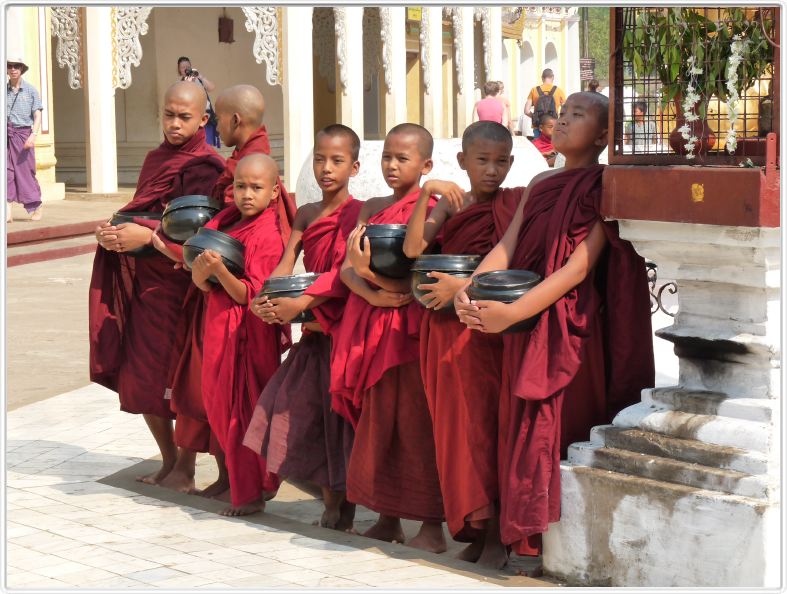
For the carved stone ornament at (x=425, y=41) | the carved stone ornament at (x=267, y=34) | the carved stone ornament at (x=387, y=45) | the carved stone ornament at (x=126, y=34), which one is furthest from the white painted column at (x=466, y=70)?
the carved stone ornament at (x=126, y=34)

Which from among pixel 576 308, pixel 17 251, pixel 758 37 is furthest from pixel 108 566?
pixel 17 251

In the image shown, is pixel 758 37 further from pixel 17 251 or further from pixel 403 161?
pixel 17 251

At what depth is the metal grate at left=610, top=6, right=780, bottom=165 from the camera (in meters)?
4.05

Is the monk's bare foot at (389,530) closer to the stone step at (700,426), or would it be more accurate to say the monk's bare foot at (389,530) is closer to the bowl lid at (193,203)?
the stone step at (700,426)

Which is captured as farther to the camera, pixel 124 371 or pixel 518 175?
pixel 518 175

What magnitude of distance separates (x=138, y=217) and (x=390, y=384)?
1.64m

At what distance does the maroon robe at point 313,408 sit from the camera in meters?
5.01

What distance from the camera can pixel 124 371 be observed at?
5871 mm

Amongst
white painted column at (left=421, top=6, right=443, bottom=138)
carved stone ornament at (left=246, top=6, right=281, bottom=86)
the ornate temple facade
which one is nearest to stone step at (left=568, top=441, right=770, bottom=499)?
the ornate temple facade

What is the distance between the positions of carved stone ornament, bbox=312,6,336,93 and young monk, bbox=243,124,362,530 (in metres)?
23.8

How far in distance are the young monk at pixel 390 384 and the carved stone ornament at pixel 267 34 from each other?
16.2 meters

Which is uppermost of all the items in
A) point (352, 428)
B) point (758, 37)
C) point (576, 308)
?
point (758, 37)

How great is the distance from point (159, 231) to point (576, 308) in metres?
2.14

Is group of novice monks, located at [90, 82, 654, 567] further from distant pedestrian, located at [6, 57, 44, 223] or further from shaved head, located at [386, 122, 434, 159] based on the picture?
distant pedestrian, located at [6, 57, 44, 223]
